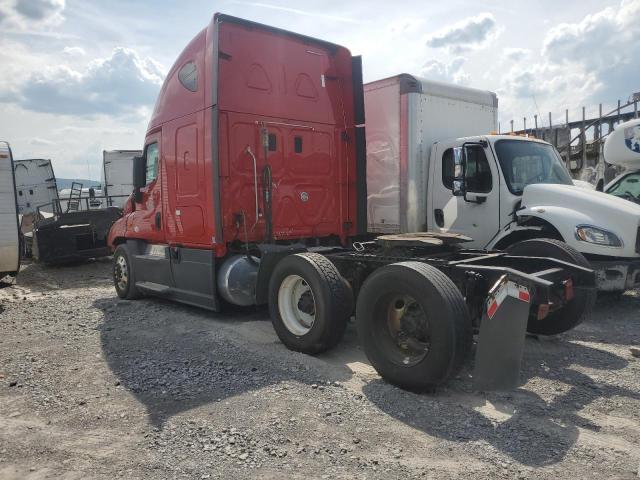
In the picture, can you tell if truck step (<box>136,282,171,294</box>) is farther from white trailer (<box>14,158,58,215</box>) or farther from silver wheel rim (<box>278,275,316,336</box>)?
white trailer (<box>14,158,58,215</box>)

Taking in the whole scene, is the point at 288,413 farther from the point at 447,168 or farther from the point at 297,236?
the point at 447,168

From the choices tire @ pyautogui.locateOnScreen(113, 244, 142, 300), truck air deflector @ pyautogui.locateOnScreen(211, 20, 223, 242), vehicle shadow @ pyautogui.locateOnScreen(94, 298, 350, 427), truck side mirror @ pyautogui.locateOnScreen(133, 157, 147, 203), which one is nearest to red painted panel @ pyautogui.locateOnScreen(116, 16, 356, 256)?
truck air deflector @ pyautogui.locateOnScreen(211, 20, 223, 242)

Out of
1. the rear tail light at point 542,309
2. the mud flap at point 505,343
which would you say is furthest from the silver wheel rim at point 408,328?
the rear tail light at point 542,309

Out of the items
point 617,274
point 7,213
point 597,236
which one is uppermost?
point 7,213

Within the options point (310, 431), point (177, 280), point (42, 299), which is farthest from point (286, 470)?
point (42, 299)

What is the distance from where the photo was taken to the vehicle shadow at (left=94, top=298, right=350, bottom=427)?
435cm

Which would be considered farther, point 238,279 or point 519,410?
point 238,279

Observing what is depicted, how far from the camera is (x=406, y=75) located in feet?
25.2

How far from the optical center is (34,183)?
18406 millimetres

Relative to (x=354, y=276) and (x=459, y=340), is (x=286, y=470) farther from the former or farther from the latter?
(x=354, y=276)

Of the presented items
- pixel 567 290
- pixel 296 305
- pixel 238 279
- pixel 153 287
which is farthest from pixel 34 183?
pixel 567 290

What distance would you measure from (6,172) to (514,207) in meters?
8.44

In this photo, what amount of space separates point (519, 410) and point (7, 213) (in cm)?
899

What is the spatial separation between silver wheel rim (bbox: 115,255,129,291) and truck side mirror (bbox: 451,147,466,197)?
17.8 feet
